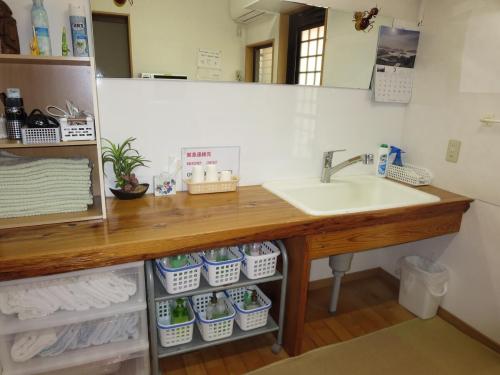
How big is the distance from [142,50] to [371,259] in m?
2.10

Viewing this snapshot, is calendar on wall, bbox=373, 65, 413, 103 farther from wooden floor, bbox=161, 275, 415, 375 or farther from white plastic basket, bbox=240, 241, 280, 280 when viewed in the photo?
wooden floor, bbox=161, 275, 415, 375

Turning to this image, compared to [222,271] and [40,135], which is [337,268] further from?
[40,135]

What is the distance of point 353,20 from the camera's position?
6.43 feet

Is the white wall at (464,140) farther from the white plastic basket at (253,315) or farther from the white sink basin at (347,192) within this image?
the white plastic basket at (253,315)

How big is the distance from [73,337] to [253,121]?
1.31 m

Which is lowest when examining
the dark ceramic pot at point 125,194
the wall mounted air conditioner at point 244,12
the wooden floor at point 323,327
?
the wooden floor at point 323,327

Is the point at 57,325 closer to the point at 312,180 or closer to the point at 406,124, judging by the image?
the point at 312,180

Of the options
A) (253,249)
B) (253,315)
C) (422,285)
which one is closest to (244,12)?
(253,249)

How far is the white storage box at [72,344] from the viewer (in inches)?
49.6

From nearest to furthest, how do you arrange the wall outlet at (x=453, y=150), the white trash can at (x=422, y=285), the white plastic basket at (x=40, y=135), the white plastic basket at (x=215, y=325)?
1. the white plastic basket at (x=40, y=135)
2. the white plastic basket at (x=215, y=325)
3. the wall outlet at (x=453, y=150)
4. the white trash can at (x=422, y=285)

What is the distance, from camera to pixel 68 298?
1.27 m

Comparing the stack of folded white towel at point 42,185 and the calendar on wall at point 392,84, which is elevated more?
the calendar on wall at point 392,84

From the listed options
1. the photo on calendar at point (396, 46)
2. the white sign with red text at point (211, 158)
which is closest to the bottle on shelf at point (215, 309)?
the white sign with red text at point (211, 158)

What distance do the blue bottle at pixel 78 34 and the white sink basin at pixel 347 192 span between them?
3.56 feet
